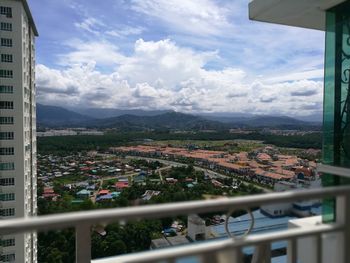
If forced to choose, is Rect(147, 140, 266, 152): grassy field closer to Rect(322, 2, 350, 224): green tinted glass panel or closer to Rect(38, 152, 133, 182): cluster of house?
Rect(38, 152, 133, 182): cluster of house

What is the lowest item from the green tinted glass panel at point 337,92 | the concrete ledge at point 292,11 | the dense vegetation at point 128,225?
the dense vegetation at point 128,225

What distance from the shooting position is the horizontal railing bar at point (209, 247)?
1.02 m

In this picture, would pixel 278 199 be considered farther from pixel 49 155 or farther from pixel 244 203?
pixel 49 155

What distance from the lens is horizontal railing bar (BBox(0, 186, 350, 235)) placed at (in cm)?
85

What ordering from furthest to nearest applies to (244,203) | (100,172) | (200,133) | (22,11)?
(200,133), (100,172), (22,11), (244,203)

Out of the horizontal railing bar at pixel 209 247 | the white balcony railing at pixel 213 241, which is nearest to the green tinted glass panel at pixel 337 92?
the white balcony railing at pixel 213 241

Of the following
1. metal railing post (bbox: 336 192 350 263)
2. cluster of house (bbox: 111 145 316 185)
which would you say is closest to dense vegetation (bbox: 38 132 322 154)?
cluster of house (bbox: 111 145 316 185)

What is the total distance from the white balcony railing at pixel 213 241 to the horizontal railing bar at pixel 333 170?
1.38 metres

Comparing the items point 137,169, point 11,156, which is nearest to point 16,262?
point 11,156

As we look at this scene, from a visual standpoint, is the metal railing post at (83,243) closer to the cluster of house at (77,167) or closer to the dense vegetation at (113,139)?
the dense vegetation at (113,139)

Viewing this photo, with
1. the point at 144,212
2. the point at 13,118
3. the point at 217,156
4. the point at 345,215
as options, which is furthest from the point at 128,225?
the point at 217,156

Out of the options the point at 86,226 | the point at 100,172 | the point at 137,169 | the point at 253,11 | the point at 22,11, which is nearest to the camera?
the point at 86,226

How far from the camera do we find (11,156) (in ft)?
41.6

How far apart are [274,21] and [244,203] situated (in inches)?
94.5
